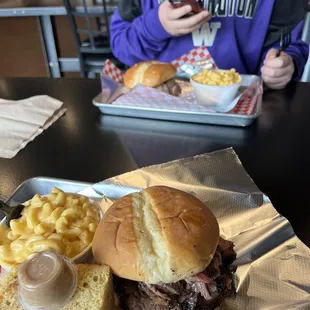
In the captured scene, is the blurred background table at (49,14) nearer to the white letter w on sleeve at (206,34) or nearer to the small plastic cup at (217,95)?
the white letter w on sleeve at (206,34)

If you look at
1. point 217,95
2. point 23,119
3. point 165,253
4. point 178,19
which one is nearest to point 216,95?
point 217,95

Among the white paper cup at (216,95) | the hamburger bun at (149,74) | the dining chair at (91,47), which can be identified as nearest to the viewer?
the white paper cup at (216,95)

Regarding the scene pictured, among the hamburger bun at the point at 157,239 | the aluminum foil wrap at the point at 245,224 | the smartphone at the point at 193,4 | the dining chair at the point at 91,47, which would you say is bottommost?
the dining chair at the point at 91,47

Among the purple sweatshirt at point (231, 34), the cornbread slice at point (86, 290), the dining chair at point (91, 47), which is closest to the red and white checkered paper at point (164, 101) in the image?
the purple sweatshirt at point (231, 34)

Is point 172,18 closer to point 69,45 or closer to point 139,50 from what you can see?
point 139,50

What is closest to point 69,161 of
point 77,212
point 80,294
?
point 77,212

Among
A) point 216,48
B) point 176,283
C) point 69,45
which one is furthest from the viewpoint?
point 69,45

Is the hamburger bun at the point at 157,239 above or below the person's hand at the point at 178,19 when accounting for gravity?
below

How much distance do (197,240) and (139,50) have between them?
53.3 inches

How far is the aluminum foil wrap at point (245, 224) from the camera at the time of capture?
719 mm

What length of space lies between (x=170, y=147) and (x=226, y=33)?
80 centimetres

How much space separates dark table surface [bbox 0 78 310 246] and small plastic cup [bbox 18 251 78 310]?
44 centimetres

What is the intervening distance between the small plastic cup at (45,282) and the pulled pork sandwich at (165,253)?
96 millimetres

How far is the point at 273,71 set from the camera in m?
1.43
